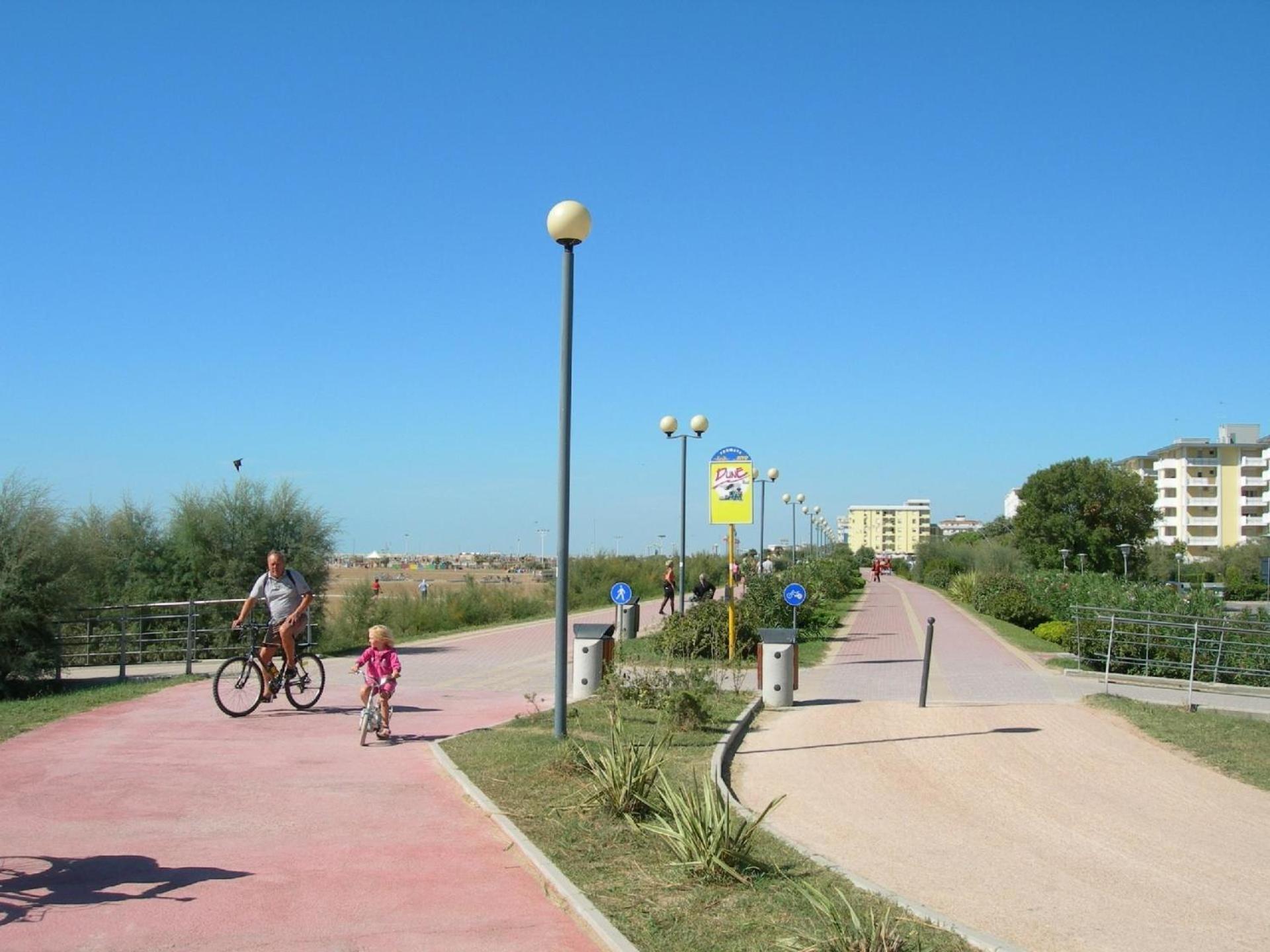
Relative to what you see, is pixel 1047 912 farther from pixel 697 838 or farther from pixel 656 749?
pixel 656 749


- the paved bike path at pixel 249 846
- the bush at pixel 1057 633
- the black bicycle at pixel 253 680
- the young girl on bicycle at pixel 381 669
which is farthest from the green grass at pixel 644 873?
the bush at pixel 1057 633

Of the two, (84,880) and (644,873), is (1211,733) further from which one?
(84,880)

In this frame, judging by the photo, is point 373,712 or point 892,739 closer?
point 373,712

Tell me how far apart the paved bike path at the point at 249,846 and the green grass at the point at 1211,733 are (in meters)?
6.83

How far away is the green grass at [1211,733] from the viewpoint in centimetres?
1091

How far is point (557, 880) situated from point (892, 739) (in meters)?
7.09

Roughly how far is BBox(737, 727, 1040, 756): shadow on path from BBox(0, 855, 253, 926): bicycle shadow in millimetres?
5974

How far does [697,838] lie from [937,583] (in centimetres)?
7458

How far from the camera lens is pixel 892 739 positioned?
12.1 meters

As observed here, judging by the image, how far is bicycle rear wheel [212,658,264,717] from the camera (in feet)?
38.3

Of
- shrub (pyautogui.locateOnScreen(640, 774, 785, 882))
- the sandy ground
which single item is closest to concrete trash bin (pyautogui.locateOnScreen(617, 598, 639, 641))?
the sandy ground

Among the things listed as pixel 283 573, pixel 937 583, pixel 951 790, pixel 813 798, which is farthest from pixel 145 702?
pixel 937 583

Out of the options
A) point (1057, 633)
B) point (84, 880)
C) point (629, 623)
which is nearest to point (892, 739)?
point (84, 880)

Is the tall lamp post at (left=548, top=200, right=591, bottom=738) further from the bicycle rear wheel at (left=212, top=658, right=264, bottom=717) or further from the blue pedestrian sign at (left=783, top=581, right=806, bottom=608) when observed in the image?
the blue pedestrian sign at (left=783, top=581, right=806, bottom=608)
